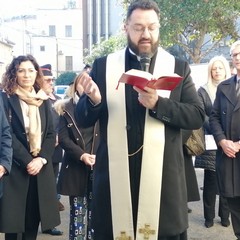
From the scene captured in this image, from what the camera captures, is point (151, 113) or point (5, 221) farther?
point (5, 221)

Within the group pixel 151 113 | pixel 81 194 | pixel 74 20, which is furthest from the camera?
pixel 74 20

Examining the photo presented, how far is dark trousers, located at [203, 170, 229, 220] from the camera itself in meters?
5.62

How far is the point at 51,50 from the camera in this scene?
75.2 metres

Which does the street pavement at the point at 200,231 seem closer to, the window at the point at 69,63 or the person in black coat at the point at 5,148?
the person in black coat at the point at 5,148

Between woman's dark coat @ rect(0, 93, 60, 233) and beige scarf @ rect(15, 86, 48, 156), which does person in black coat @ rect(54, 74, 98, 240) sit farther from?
beige scarf @ rect(15, 86, 48, 156)

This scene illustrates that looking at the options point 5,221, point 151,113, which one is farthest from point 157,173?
point 5,221

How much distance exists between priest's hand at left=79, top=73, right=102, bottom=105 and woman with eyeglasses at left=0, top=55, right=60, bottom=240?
166 cm

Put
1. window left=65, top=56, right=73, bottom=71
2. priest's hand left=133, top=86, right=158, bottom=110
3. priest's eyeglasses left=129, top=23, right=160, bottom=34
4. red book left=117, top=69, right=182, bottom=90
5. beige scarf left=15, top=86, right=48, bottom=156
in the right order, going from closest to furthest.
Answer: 1. red book left=117, top=69, right=182, bottom=90
2. priest's hand left=133, top=86, right=158, bottom=110
3. priest's eyeglasses left=129, top=23, right=160, bottom=34
4. beige scarf left=15, top=86, right=48, bottom=156
5. window left=65, top=56, right=73, bottom=71

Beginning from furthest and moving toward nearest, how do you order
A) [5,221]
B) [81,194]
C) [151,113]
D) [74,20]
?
[74,20]
[81,194]
[5,221]
[151,113]

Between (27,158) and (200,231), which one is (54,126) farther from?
(200,231)

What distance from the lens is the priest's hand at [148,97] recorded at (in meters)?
2.43

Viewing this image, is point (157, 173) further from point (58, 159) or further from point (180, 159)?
point (58, 159)

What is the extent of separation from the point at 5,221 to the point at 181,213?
75.9 inches

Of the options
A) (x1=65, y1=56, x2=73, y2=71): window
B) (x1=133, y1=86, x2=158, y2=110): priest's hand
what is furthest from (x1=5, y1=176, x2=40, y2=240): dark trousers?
(x1=65, y1=56, x2=73, y2=71): window
